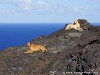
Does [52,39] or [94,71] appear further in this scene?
[52,39]

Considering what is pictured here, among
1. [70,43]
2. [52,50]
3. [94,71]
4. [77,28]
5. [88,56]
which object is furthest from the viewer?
[77,28]

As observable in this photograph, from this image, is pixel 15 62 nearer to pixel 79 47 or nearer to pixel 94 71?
pixel 79 47

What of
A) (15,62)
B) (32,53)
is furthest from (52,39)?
(15,62)

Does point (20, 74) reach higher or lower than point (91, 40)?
lower

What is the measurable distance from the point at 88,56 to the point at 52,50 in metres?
9.04

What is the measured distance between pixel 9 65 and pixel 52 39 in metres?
12.7

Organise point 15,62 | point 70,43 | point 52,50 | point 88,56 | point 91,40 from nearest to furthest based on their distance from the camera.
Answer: point 88,56 < point 15,62 < point 91,40 < point 52,50 < point 70,43

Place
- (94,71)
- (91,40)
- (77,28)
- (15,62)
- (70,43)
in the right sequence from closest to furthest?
(94,71)
(15,62)
(91,40)
(70,43)
(77,28)

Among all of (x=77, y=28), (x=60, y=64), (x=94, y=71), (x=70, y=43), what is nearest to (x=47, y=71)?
(x=60, y=64)

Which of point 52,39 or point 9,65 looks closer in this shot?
point 9,65

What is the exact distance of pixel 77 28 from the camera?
5056 centimetres

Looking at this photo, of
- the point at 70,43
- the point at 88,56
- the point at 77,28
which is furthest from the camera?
the point at 77,28

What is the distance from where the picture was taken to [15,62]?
1292 inches

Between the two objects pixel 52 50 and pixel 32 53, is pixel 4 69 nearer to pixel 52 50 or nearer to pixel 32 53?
pixel 32 53
